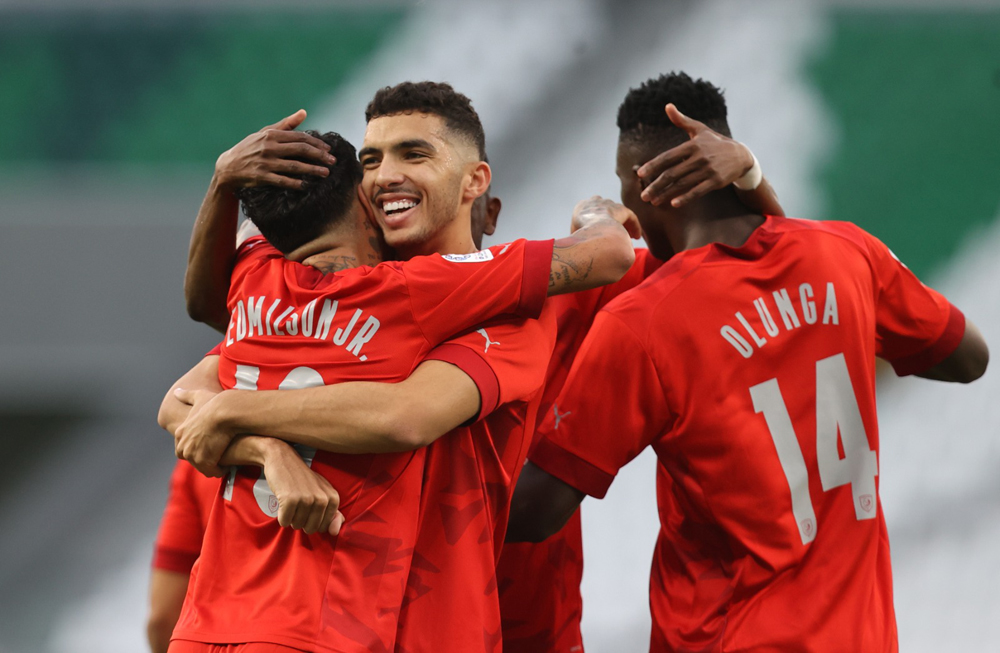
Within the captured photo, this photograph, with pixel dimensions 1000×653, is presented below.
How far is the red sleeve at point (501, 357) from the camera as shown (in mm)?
1698

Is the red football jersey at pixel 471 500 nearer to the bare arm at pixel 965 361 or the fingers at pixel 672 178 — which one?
the fingers at pixel 672 178

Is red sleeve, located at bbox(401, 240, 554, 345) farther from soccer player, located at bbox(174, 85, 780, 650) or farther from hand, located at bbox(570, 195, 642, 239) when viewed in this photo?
hand, located at bbox(570, 195, 642, 239)

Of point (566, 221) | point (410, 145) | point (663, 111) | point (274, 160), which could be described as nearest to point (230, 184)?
point (274, 160)

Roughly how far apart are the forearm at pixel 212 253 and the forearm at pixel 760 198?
110cm

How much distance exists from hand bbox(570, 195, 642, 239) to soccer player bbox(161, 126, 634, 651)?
0.16 meters

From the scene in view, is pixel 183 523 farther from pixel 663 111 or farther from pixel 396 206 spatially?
pixel 663 111

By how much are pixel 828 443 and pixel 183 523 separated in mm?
1611

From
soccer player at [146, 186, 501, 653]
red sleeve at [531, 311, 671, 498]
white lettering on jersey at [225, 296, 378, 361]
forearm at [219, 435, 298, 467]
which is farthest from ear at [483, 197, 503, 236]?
forearm at [219, 435, 298, 467]

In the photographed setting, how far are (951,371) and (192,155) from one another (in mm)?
4241

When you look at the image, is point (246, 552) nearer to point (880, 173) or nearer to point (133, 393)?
point (133, 393)

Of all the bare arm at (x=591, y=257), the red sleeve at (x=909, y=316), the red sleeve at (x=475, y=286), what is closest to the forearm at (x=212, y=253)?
the red sleeve at (x=475, y=286)

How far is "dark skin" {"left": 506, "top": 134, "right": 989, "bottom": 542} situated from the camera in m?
2.11

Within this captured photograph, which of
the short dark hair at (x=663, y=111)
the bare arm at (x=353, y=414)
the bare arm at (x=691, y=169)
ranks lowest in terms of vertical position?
the bare arm at (x=353, y=414)

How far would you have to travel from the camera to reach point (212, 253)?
6.59ft
